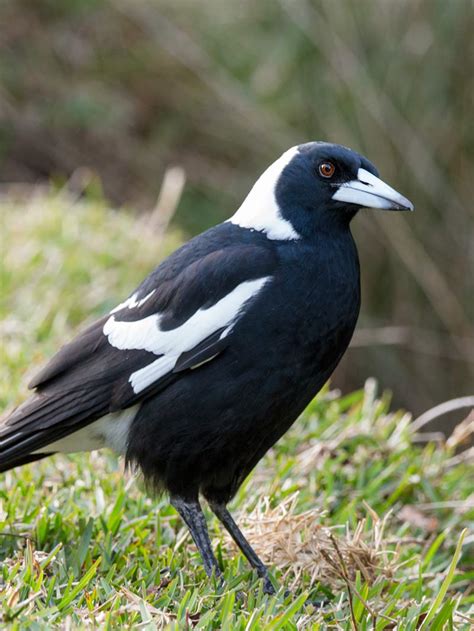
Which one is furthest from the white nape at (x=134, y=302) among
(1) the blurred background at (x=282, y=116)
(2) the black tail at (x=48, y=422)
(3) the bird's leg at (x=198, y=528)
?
(1) the blurred background at (x=282, y=116)

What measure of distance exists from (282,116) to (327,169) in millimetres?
4304

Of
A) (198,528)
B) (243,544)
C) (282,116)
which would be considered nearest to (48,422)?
(198,528)

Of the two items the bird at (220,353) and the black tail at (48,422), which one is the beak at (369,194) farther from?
the black tail at (48,422)

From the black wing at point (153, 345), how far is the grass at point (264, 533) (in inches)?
9.3

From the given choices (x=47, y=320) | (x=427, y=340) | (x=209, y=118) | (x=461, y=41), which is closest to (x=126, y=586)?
(x=47, y=320)

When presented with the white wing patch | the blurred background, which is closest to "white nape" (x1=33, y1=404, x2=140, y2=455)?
the white wing patch

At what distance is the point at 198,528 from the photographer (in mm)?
2375

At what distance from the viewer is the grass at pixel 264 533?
199 centimetres

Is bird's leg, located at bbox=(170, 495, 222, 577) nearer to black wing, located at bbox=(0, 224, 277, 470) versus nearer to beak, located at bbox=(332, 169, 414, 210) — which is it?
black wing, located at bbox=(0, 224, 277, 470)

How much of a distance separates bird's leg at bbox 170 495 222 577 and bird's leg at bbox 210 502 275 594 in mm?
73

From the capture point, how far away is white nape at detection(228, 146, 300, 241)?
8.11 feet

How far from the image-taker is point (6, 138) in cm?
793

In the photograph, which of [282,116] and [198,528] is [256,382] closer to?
[198,528]

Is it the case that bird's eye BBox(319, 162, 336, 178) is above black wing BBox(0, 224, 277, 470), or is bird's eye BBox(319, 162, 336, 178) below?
above
